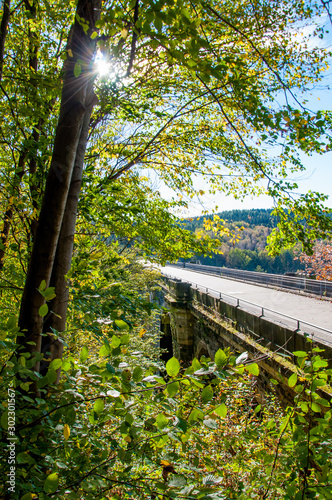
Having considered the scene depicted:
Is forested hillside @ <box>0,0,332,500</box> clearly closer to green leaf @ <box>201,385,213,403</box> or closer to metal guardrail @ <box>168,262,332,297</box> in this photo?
green leaf @ <box>201,385,213,403</box>

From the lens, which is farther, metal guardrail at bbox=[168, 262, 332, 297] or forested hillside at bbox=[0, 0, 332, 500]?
metal guardrail at bbox=[168, 262, 332, 297]

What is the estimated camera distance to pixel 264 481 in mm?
1929

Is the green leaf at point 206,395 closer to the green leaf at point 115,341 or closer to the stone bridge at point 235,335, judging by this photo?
the stone bridge at point 235,335

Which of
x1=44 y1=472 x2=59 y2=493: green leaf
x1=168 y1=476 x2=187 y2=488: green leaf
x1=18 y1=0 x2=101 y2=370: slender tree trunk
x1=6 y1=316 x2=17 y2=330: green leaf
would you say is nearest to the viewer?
x1=44 y1=472 x2=59 y2=493: green leaf

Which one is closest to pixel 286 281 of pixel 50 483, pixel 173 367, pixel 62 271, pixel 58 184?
pixel 62 271

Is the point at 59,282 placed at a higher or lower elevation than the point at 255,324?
higher

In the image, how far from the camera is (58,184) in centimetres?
217

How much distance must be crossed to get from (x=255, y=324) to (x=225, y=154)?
407 cm

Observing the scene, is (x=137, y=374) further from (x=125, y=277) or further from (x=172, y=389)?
(x=125, y=277)

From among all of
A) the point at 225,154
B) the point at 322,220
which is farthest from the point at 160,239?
the point at 322,220

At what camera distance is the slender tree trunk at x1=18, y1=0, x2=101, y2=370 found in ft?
6.75

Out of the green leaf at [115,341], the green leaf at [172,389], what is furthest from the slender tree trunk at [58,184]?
the green leaf at [172,389]

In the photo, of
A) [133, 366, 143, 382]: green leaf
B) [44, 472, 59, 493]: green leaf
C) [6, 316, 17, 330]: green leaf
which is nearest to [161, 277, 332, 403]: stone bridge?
[133, 366, 143, 382]: green leaf

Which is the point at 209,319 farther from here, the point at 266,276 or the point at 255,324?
the point at 266,276
